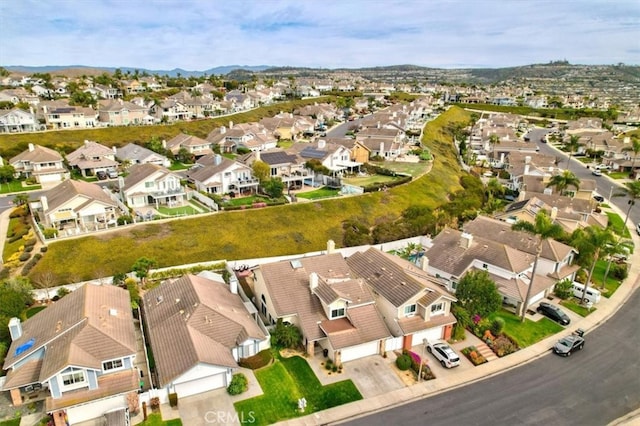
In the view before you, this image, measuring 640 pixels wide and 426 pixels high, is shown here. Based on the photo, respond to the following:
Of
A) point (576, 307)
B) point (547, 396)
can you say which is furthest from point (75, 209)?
point (576, 307)

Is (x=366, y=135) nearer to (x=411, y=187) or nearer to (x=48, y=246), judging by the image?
(x=411, y=187)

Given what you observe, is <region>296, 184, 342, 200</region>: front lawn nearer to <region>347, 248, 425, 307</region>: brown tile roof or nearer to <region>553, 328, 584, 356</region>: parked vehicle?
<region>347, 248, 425, 307</region>: brown tile roof

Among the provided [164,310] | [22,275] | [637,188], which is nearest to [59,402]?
[164,310]

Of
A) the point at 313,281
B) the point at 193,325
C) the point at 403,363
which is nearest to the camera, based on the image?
the point at 193,325

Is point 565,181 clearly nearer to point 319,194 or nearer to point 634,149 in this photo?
point 634,149

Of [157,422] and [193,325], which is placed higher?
[193,325]

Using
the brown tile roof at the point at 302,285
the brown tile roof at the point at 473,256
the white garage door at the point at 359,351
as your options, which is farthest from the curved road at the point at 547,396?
the brown tile roof at the point at 473,256

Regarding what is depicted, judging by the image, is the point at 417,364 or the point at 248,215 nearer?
the point at 417,364
